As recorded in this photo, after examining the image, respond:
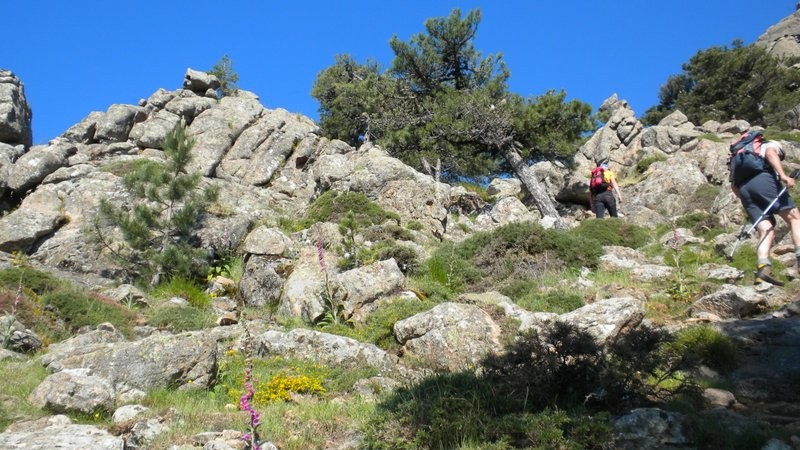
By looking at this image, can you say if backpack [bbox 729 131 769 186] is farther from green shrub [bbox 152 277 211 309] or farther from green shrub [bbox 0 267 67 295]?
green shrub [bbox 0 267 67 295]

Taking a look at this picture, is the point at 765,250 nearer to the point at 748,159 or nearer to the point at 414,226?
the point at 748,159

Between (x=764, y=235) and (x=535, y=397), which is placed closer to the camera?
(x=535, y=397)

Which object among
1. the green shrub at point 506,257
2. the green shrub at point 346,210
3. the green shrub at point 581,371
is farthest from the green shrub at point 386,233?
Answer: the green shrub at point 581,371

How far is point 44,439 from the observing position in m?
4.54

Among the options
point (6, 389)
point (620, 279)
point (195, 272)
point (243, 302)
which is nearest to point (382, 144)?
point (195, 272)

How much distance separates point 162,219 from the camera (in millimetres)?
15094

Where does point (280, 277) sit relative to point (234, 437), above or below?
above

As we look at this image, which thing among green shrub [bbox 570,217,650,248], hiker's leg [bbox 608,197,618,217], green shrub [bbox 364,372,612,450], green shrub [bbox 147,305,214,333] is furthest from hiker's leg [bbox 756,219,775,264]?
hiker's leg [bbox 608,197,618,217]

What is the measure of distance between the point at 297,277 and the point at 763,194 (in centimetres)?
699

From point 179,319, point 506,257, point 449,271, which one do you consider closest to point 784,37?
point 506,257

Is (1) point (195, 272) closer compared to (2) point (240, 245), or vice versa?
(1) point (195, 272)

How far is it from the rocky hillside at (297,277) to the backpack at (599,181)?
5.32 feet

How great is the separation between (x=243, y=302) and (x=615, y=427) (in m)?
8.64

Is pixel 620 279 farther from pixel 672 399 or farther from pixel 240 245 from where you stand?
pixel 240 245
